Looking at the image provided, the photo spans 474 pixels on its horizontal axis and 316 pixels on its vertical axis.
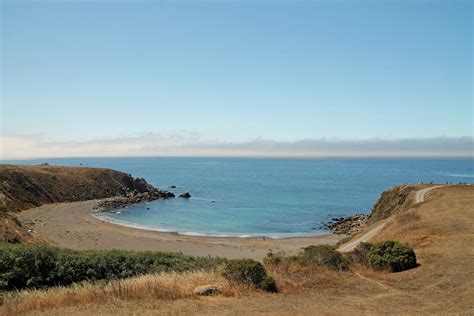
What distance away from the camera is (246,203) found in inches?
3388

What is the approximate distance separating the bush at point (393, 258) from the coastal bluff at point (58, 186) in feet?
201

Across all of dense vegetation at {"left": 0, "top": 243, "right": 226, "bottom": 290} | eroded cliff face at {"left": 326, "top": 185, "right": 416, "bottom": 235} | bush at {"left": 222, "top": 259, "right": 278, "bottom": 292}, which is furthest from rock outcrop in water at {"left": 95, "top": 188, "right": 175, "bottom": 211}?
bush at {"left": 222, "top": 259, "right": 278, "bottom": 292}

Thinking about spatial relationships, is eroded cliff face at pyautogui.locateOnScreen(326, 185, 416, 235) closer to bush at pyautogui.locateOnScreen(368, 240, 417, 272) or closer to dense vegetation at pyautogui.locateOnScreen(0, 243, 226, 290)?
bush at pyautogui.locateOnScreen(368, 240, 417, 272)

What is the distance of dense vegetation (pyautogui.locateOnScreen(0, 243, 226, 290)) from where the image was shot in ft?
49.6

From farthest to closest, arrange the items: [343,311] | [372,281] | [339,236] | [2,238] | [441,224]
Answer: [339,236] → [2,238] → [441,224] → [372,281] → [343,311]

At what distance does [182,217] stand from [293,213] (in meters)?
22.3

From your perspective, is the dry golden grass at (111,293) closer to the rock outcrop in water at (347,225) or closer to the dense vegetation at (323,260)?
the dense vegetation at (323,260)

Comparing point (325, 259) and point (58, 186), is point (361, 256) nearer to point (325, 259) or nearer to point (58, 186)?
point (325, 259)

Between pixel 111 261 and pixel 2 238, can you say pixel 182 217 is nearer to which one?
pixel 2 238

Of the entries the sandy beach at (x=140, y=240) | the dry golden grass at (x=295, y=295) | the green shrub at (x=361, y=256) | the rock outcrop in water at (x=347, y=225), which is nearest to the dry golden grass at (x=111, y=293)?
the dry golden grass at (x=295, y=295)

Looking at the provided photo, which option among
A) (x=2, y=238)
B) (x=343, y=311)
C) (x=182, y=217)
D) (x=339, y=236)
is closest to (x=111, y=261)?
(x=343, y=311)

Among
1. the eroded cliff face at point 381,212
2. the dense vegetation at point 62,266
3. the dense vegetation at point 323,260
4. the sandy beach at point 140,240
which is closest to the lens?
the dense vegetation at point 62,266

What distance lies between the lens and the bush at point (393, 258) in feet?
53.3

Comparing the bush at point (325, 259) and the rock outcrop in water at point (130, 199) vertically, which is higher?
the bush at point (325, 259)
